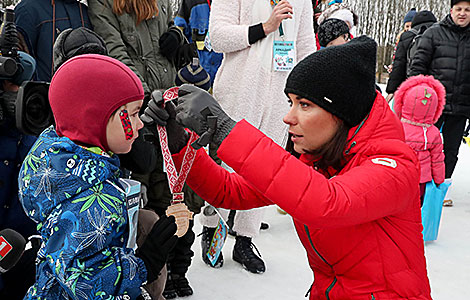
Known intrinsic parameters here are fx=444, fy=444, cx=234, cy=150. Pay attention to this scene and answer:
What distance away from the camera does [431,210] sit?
3498mm

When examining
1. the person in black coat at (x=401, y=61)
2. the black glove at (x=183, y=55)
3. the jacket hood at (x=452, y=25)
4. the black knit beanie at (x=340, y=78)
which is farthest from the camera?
the person in black coat at (x=401, y=61)

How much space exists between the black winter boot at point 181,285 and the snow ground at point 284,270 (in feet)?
0.13

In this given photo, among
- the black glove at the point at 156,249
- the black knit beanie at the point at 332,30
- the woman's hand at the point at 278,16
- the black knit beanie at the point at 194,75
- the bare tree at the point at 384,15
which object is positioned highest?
the woman's hand at the point at 278,16

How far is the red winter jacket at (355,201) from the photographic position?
4.01 feet

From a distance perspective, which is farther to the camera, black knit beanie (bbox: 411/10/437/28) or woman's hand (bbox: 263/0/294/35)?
black knit beanie (bbox: 411/10/437/28)

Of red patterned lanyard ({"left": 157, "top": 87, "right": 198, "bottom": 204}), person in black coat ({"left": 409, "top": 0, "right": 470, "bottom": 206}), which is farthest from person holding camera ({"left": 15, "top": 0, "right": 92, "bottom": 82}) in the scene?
person in black coat ({"left": 409, "top": 0, "right": 470, "bottom": 206})

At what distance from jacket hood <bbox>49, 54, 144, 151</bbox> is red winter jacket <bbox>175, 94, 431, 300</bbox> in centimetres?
33

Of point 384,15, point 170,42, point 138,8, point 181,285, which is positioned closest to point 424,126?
point 170,42

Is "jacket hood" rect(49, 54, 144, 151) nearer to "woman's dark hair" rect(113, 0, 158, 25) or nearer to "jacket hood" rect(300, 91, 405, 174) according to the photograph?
"jacket hood" rect(300, 91, 405, 174)

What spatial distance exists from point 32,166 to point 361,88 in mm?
1045

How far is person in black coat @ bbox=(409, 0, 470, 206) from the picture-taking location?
14.1ft

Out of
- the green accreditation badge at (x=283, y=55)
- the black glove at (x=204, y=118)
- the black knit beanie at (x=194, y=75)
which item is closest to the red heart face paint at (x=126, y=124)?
the black glove at (x=204, y=118)

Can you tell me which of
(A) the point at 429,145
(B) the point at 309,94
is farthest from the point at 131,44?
(A) the point at 429,145

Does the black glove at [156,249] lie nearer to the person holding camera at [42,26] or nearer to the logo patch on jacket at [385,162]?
the logo patch on jacket at [385,162]
